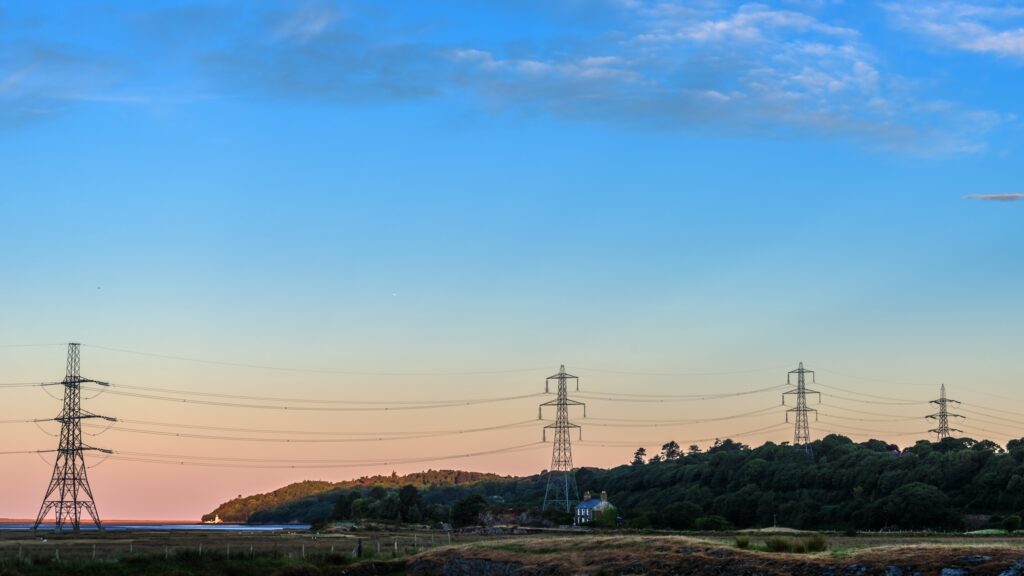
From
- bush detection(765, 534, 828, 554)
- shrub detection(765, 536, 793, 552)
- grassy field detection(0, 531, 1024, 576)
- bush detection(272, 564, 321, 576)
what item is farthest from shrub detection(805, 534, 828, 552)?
bush detection(272, 564, 321, 576)

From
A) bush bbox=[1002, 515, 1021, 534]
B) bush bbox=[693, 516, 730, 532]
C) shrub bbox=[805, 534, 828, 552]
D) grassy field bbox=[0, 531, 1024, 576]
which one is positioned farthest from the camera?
bush bbox=[693, 516, 730, 532]

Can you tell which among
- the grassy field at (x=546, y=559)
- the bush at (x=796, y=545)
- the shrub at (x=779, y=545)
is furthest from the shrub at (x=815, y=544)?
the shrub at (x=779, y=545)

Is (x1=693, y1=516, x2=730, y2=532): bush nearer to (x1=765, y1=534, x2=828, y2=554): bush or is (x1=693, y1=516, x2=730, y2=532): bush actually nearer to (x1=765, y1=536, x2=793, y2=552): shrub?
(x1=765, y1=536, x2=793, y2=552): shrub

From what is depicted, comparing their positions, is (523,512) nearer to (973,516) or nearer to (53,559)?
(973,516)

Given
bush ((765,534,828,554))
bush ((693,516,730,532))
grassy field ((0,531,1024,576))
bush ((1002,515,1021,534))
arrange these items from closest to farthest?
grassy field ((0,531,1024,576)), bush ((765,534,828,554)), bush ((1002,515,1021,534)), bush ((693,516,730,532))

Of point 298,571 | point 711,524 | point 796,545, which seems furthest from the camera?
point 711,524

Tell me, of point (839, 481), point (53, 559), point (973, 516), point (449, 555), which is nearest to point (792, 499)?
point (839, 481)

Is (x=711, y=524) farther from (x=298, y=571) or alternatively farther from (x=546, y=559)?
(x=546, y=559)

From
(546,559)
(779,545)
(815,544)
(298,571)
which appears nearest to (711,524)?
(298,571)

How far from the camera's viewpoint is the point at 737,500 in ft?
646

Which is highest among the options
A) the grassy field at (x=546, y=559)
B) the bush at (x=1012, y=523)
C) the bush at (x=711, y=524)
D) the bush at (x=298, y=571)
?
the grassy field at (x=546, y=559)

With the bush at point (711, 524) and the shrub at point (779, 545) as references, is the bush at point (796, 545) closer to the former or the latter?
the shrub at point (779, 545)

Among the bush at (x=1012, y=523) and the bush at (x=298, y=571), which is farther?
the bush at (x=1012, y=523)

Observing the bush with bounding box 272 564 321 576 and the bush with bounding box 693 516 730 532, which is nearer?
the bush with bounding box 272 564 321 576
